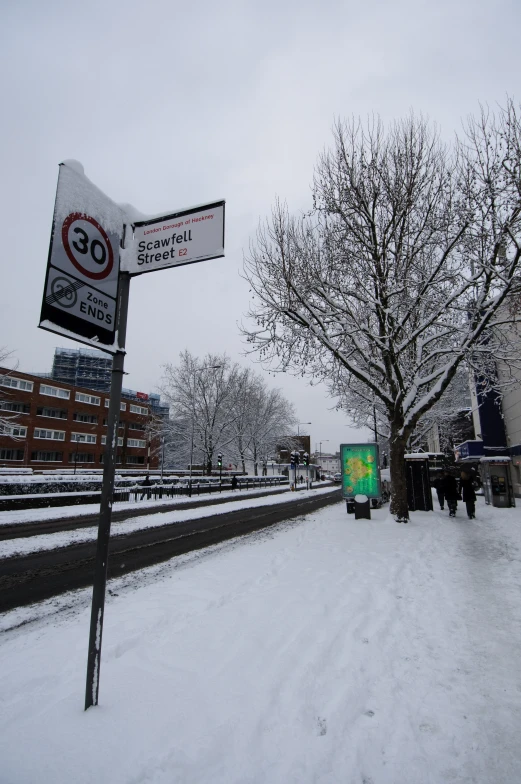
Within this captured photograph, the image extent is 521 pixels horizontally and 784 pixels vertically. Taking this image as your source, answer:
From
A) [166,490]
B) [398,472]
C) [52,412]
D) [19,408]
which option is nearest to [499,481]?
[398,472]

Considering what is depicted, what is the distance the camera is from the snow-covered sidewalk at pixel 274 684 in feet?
7.77

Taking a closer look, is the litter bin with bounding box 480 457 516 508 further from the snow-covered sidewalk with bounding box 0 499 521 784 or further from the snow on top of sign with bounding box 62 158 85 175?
the snow on top of sign with bounding box 62 158 85 175

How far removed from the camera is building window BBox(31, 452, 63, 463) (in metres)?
53.6

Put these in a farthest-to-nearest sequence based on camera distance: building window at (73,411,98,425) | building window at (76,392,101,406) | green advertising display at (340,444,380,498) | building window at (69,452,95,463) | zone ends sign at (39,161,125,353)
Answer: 1. building window at (76,392,101,406)
2. building window at (73,411,98,425)
3. building window at (69,452,95,463)
4. green advertising display at (340,444,380,498)
5. zone ends sign at (39,161,125,353)

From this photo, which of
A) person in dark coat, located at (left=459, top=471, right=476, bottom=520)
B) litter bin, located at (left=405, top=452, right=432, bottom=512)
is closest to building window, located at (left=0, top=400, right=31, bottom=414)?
litter bin, located at (left=405, top=452, right=432, bottom=512)

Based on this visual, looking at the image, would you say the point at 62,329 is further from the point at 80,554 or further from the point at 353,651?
the point at 80,554

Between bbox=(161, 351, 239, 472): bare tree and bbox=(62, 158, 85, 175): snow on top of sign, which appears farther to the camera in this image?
bbox=(161, 351, 239, 472): bare tree

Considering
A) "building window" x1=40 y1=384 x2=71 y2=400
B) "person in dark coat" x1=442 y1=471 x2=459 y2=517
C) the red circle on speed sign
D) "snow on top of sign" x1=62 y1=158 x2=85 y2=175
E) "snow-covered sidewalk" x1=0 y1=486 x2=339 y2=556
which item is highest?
"building window" x1=40 y1=384 x2=71 y2=400

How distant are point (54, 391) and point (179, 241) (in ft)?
203

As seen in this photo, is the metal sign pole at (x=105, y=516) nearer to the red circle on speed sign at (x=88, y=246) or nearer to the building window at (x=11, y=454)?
the red circle on speed sign at (x=88, y=246)

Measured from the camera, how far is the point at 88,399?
62.7m

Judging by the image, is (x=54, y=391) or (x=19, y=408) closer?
(x=19, y=408)

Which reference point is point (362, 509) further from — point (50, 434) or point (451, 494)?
point (50, 434)

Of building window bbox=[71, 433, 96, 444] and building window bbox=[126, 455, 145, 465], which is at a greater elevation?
building window bbox=[71, 433, 96, 444]
